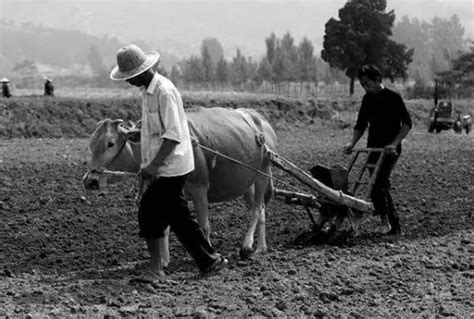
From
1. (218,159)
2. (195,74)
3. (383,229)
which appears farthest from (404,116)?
(195,74)

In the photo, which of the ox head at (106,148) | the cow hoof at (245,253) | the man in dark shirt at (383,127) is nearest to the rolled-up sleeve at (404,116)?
the man in dark shirt at (383,127)

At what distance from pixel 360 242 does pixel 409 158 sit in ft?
31.6

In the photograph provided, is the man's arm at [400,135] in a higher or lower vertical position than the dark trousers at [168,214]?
higher

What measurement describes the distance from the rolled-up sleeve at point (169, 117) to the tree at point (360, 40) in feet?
149

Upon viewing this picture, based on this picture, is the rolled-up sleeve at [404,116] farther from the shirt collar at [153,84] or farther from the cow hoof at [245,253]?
the shirt collar at [153,84]

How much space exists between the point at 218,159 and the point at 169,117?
4.76 feet

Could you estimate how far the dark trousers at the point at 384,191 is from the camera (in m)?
9.05

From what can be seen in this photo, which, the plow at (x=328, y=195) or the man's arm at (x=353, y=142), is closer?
the plow at (x=328, y=195)

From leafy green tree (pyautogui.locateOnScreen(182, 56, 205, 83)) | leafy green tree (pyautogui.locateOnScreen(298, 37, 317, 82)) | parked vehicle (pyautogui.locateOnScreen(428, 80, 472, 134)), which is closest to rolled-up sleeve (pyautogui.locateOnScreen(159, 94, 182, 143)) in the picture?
parked vehicle (pyautogui.locateOnScreen(428, 80, 472, 134))

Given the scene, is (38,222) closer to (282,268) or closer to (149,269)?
(149,269)

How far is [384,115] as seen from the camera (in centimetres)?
909

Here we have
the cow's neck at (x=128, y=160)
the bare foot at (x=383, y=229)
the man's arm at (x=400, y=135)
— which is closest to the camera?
the cow's neck at (x=128, y=160)

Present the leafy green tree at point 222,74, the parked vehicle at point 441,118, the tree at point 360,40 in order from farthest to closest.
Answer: the leafy green tree at point 222,74
the tree at point 360,40
the parked vehicle at point 441,118

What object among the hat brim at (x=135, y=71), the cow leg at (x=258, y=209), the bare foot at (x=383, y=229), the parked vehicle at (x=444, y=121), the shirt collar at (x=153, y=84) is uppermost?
the hat brim at (x=135, y=71)
